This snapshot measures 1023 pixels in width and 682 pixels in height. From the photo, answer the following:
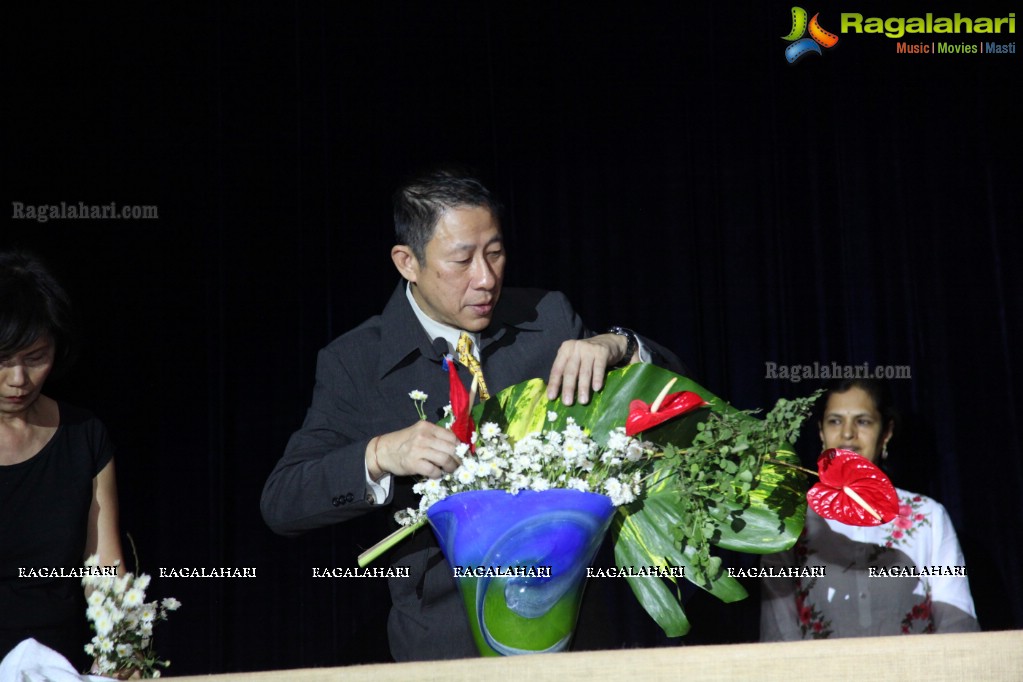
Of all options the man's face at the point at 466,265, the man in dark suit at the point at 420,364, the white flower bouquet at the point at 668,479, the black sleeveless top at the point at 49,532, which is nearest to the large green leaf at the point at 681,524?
the white flower bouquet at the point at 668,479

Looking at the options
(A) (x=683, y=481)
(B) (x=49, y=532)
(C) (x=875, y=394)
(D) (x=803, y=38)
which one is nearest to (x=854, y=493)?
(A) (x=683, y=481)

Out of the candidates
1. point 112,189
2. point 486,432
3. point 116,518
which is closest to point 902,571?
point 486,432

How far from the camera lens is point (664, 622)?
131cm

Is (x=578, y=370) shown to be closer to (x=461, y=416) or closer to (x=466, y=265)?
(x=461, y=416)

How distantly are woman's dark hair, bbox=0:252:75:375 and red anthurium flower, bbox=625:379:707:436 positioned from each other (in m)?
1.38

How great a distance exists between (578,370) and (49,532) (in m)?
1.27

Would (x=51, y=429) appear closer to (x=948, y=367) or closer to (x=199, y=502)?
(x=199, y=502)

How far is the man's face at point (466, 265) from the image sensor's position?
6.48 feet

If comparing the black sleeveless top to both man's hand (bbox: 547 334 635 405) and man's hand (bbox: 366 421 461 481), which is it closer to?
man's hand (bbox: 366 421 461 481)

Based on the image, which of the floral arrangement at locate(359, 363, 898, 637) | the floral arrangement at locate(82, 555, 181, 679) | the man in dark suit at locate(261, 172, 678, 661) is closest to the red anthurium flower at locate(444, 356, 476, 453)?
the floral arrangement at locate(359, 363, 898, 637)

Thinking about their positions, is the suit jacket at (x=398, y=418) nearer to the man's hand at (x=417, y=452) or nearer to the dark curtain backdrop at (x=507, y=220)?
the man's hand at (x=417, y=452)

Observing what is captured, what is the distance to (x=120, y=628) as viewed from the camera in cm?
142

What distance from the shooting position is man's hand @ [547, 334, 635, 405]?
1.47 metres

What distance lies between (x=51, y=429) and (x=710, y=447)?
1.59 meters
